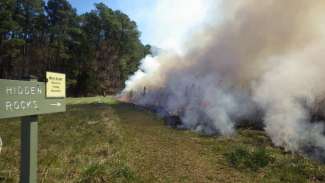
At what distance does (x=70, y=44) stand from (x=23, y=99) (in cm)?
4603

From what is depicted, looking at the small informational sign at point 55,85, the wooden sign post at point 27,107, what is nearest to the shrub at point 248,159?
the small informational sign at point 55,85

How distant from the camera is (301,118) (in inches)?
509

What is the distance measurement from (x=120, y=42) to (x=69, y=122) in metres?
40.4

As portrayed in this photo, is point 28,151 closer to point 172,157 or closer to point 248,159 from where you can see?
point 172,157

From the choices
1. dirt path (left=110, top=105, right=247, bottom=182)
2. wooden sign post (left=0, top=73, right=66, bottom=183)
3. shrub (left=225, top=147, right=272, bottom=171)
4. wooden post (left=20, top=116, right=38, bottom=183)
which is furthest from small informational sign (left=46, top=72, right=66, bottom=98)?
shrub (left=225, top=147, right=272, bottom=171)

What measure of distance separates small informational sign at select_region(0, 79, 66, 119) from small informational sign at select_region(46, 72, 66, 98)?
7 centimetres

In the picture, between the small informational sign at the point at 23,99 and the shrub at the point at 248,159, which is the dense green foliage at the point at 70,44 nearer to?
the shrub at the point at 248,159

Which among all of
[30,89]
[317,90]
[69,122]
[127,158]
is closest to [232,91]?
[317,90]

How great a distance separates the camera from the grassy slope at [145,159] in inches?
259

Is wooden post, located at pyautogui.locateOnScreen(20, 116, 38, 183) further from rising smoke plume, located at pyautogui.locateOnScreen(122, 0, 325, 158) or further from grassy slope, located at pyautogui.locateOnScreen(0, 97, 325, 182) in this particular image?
rising smoke plume, located at pyautogui.locateOnScreen(122, 0, 325, 158)

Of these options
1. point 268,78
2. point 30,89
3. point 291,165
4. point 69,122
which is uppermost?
point 268,78

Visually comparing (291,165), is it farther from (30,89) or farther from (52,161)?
(30,89)

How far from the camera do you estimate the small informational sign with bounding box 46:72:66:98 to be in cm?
384

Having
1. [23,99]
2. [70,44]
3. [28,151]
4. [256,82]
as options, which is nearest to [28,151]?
[28,151]
